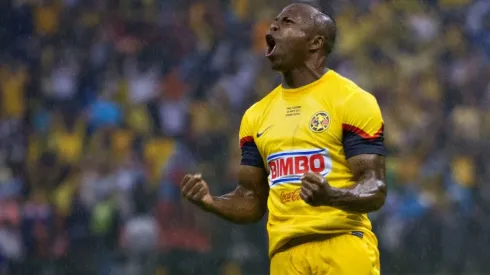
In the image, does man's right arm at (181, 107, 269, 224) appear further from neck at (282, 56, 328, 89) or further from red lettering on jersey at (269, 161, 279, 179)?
neck at (282, 56, 328, 89)

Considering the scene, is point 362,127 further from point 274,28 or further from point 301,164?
point 274,28

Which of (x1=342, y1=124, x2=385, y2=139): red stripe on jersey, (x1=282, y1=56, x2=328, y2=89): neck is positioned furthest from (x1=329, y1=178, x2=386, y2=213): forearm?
(x1=282, y1=56, x2=328, y2=89): neck

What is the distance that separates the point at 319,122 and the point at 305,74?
362 millimetres

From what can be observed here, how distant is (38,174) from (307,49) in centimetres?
Result: 604

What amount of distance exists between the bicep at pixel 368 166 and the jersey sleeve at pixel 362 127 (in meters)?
0.02

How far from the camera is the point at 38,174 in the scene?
1040 cm

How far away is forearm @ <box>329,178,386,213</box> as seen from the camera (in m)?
4.28

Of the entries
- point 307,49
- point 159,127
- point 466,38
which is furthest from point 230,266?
point 307,49

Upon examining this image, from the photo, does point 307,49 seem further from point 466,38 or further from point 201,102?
point 466,38

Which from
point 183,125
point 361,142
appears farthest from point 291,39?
point 183,125

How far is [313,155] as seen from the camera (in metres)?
4.72

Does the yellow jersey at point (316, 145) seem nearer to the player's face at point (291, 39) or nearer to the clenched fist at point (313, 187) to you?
the player's face at point (291, 39)

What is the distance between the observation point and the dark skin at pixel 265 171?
4531 mm

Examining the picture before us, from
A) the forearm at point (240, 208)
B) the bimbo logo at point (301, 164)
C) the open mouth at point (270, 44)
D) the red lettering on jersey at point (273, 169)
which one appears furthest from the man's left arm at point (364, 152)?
the forearm at point (240, 208)
